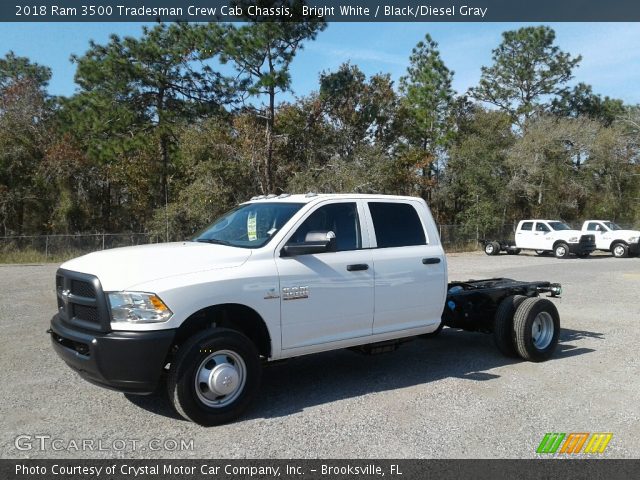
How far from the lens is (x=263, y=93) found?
2803 cm

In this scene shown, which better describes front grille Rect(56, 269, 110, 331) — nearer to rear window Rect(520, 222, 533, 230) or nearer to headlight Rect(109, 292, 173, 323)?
headlight Rect(109, 292, 173, 323)

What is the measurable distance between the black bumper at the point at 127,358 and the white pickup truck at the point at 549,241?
2604cm

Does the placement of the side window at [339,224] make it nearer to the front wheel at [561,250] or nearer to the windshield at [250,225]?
the windshield at [250,225]

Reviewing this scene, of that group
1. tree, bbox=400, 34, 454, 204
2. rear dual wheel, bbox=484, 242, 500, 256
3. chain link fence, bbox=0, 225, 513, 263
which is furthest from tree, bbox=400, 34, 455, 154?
chain link fence, bbox=0, 225, 513, 263

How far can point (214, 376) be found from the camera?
191 inches

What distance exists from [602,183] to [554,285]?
36.7m

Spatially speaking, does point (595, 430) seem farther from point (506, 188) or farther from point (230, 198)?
point (506, 188)

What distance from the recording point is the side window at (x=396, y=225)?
246 inches

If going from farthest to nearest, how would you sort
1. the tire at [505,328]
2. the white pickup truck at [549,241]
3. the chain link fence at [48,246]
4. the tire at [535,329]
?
the white pickup truck at [549,241], the chain link fence at [48,246], the tire at [505,328], the tire at [535,329]

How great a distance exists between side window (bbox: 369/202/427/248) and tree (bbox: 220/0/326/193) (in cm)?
2172

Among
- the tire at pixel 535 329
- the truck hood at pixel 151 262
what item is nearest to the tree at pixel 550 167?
the tire at pixel 535 329

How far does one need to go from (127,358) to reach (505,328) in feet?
15.0

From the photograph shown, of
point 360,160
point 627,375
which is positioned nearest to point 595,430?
point 627,375

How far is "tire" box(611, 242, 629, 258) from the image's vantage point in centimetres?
2808
